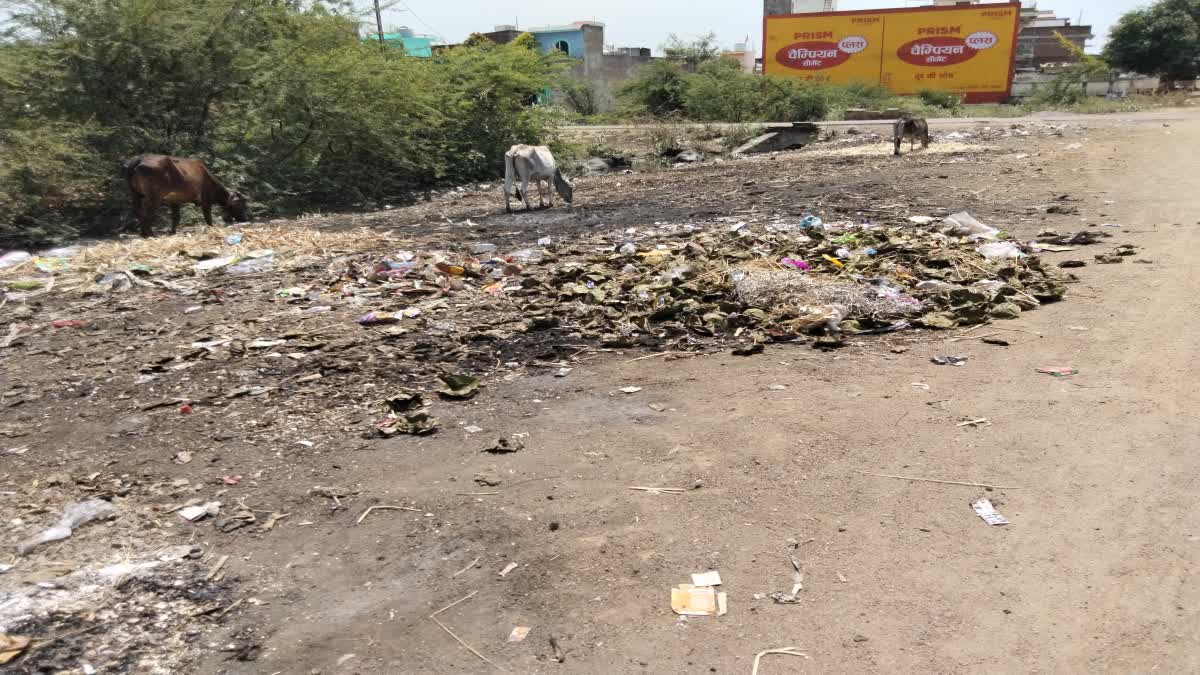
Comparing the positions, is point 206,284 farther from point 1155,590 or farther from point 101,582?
point 1155,590

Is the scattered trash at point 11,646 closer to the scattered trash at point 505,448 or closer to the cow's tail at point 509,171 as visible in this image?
the scattered trash at point 505,448

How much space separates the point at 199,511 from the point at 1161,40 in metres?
46.5

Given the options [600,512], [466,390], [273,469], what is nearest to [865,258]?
[466,390]

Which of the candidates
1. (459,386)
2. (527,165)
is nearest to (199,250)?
(527,165)

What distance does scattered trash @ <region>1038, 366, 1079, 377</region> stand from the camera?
4.57 m

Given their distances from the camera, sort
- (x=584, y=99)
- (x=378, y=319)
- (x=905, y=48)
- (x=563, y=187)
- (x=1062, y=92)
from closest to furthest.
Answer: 1. (x=378, y=319)
2. (x=563, y=187)
3. (x=1062, y=92)
4. (x=584, y=99)
5. (x=905, y=48)

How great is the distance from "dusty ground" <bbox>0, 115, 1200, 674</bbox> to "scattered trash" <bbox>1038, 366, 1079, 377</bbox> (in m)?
0.09

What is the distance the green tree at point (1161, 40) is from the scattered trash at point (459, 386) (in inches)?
1745

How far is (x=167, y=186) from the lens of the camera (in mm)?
10578

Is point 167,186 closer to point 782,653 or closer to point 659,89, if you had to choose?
point 782,653

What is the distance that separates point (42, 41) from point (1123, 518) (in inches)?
563

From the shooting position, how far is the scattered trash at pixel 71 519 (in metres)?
3.24

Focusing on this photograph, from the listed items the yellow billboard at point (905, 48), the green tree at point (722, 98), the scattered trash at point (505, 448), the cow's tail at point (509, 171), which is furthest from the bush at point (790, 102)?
the scattered trash at point (505, 448)

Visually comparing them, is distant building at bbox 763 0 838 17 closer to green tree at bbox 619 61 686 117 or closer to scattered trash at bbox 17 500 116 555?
green tree at bbox 619 61 686 117
